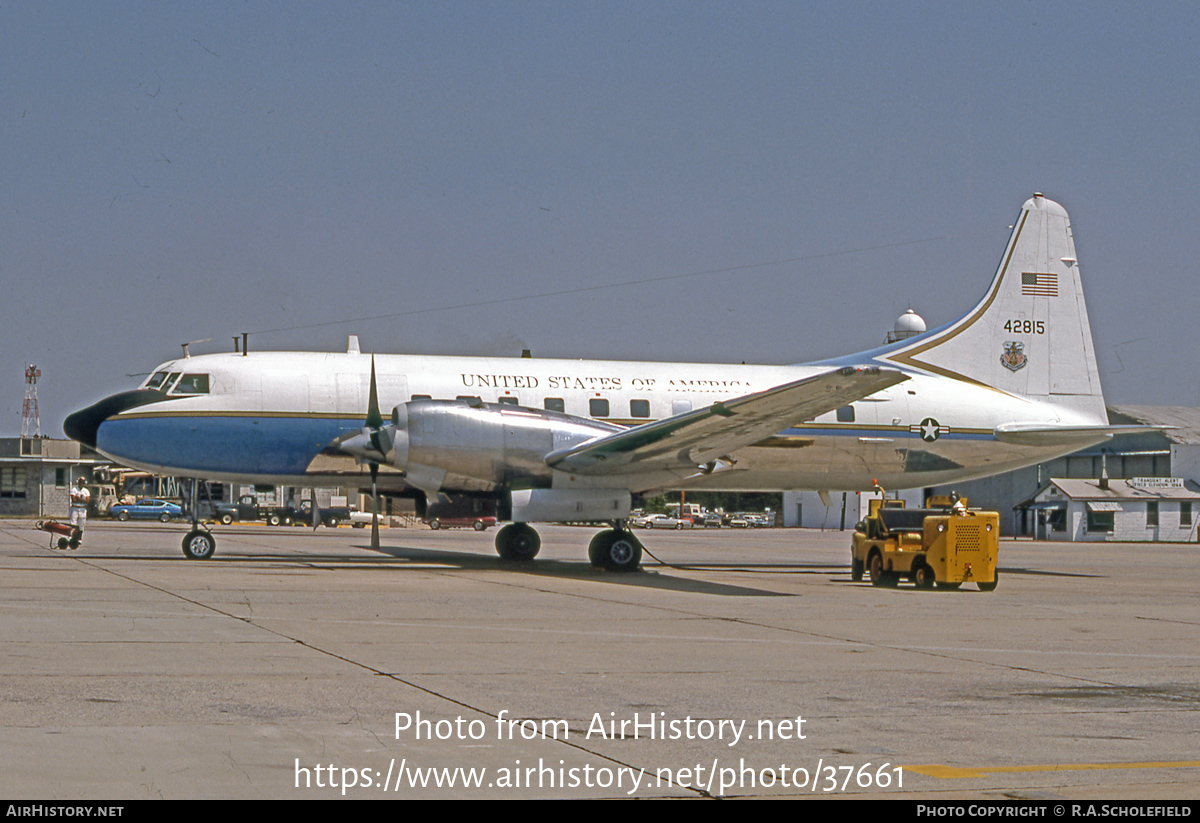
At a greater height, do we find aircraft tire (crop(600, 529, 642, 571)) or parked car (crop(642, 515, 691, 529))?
aircraft tire (crop(600, 529, 642, 571))

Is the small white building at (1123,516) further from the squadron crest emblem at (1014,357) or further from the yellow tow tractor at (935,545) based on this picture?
the yellow tow tractor at (935,545)

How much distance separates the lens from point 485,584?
18250 millimetres

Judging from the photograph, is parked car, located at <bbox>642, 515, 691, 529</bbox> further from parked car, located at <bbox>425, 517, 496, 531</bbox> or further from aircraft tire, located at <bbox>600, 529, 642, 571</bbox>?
aircraft tire, located at <bbox>600, 529, 642, 571</bbox>

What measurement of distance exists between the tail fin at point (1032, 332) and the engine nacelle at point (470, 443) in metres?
9.59

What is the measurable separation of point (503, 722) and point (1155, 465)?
70.3 meters

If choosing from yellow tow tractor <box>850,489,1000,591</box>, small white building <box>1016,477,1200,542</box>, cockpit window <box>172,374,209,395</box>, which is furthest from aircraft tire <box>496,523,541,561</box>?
small white building <box>1016,477,1200,542</box>

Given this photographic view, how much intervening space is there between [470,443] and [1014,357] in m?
13.4

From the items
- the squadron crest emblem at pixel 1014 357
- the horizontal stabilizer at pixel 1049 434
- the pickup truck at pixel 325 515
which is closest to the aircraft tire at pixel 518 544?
the horizontal stabilizer at pixel 1049 434

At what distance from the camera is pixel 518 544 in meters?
24.2

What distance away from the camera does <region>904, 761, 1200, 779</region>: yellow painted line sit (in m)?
6.21

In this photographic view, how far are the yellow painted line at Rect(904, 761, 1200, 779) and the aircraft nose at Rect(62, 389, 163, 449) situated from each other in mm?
18787

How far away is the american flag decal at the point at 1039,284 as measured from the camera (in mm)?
27516

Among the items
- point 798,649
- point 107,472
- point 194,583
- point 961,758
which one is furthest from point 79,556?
point 107,472

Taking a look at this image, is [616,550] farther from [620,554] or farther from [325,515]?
[325,515]
